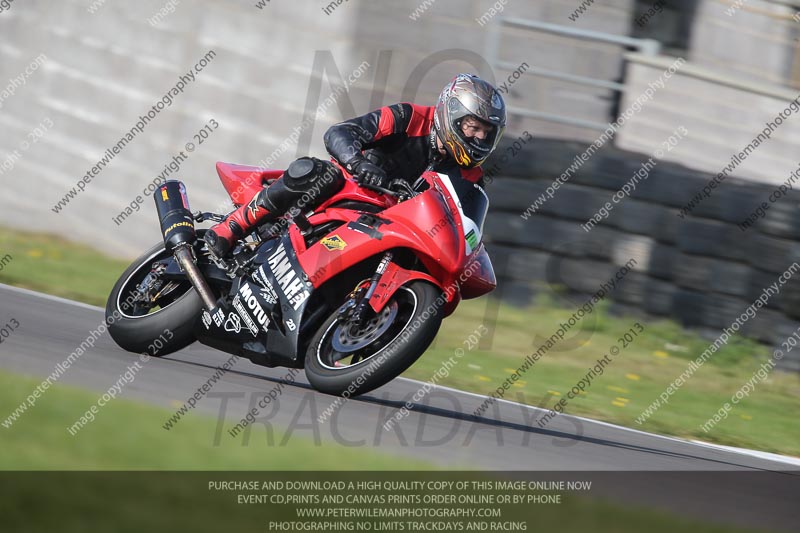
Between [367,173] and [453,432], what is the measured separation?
142 cm

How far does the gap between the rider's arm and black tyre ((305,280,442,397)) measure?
31.6 inches

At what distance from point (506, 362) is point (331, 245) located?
12.9 feet

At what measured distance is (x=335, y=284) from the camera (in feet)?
20.2

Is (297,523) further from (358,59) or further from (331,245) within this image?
(358,59)

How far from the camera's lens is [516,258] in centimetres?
1073

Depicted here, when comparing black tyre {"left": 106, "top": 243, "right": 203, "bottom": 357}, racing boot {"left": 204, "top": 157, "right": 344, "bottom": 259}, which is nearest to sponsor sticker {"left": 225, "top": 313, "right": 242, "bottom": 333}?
black tyre {"left": 106, "top": 243, "right": 203, "bottom": 357}

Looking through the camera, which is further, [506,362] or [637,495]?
[506,362]

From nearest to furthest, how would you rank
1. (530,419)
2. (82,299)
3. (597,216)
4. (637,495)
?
(637,495)
(530,419)
(82,299)
(597,216)

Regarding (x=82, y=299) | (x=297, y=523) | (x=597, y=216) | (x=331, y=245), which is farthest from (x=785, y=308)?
(x=297, y=523)

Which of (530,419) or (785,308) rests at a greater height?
(530,419)

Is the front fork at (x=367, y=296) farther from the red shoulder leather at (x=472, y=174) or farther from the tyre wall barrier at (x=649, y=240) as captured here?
the tyre wall barrier at (x=649, y=240)

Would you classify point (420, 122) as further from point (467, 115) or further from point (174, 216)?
point (174, 216)

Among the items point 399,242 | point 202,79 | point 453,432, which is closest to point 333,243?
point 399,242

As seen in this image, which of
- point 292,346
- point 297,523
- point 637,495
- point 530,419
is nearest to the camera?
point 297,523
